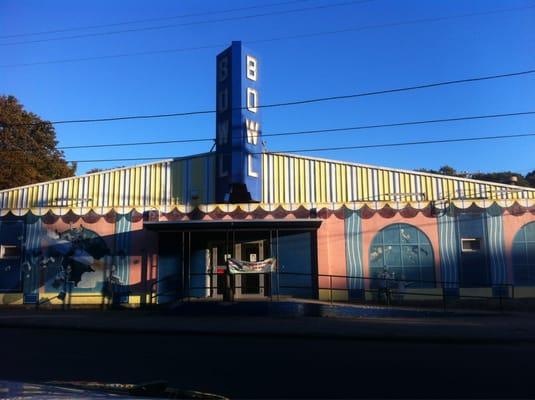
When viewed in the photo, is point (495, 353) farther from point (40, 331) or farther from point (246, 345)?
point (40, 331)

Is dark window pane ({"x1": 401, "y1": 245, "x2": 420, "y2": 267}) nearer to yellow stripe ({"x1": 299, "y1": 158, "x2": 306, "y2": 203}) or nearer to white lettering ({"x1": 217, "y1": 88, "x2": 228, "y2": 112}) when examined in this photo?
yellow stripe ({"x1": 299, "y1": 158, "x2": 306, "y2": 203})

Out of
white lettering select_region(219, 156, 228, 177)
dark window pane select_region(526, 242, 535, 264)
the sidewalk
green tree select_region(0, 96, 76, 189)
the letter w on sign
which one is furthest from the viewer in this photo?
green tree select_region(0, 96, 76, 189)

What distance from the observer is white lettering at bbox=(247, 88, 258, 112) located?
20.8m

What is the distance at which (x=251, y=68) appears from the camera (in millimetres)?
21031

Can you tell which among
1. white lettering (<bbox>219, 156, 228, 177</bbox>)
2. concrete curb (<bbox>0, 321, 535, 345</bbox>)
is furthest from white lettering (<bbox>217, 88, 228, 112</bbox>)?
concrete curb (<bbox>0, 321, 535, 345</bbox>)

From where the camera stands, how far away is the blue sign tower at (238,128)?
810 inches

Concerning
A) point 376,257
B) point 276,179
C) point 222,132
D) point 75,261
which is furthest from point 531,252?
point 75,261

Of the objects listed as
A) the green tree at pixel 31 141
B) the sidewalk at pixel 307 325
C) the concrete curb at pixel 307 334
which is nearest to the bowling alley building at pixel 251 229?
Answer: the sidewalk at pixel 307 325

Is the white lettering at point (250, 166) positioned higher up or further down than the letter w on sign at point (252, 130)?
further down

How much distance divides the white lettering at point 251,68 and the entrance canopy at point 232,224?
569 cm

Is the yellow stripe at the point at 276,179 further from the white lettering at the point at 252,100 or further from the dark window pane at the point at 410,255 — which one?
the dark window pane at the point at 410,255

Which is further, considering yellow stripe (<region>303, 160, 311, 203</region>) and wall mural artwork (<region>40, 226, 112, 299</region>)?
yellow stripe (<region>303, 160, 311, 203</region>)

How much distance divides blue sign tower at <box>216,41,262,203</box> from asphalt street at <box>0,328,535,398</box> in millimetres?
8601

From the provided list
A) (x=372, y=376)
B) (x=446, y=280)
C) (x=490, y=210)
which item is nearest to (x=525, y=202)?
(x=490, y=210)
